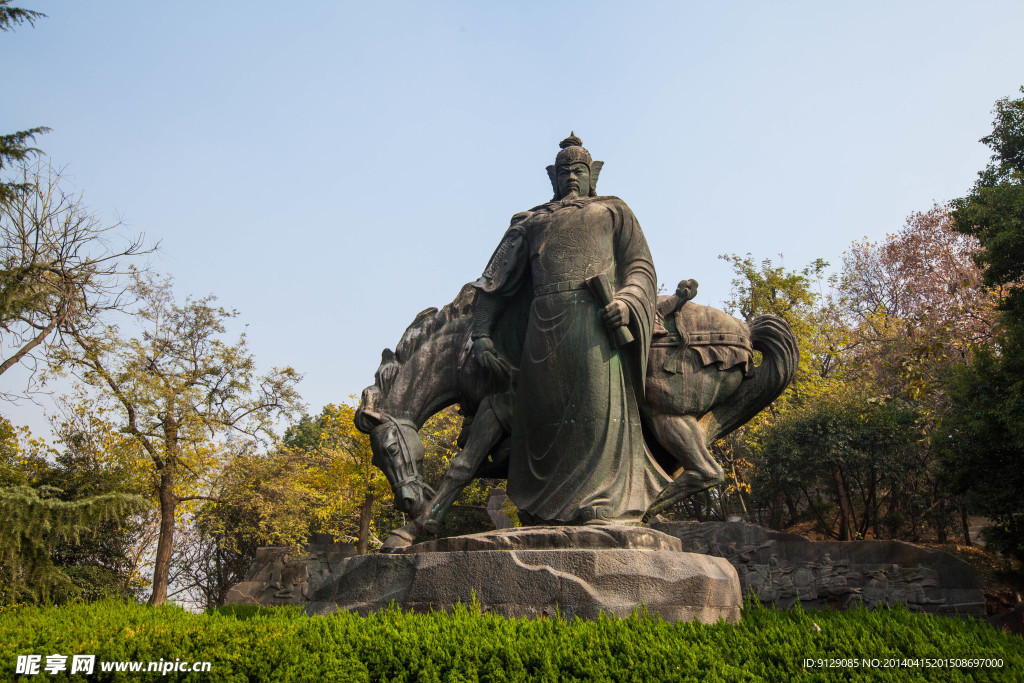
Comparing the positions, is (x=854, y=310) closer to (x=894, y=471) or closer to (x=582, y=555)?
(x=894, y=471)

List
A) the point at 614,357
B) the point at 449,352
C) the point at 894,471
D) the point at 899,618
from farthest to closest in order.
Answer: the point at 894,471 → the point at 449,352 → the point at 614,357 → the point at 899,618

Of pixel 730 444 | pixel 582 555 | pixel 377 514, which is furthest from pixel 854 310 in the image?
pixel 582 555

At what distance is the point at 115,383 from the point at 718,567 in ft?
58.6

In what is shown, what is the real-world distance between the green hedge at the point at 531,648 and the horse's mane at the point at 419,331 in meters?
2.45

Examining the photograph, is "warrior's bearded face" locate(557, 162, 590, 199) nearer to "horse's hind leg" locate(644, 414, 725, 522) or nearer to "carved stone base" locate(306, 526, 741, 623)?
"horse's hind leg" locate(644, 414, 725, 522)

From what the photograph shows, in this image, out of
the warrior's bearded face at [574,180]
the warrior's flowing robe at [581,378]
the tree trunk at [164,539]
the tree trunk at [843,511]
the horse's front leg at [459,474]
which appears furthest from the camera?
the tree trunk at [843,511]

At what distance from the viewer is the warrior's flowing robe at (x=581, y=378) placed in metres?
5.62

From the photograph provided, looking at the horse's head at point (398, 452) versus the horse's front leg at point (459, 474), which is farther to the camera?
the horse's head at point (398, 452)

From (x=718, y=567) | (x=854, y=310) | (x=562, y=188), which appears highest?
(x=854, y=310)

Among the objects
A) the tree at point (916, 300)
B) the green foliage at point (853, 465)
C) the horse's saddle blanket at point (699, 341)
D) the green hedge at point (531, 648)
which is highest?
the tree at point (916, 300)

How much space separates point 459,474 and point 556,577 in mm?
1568

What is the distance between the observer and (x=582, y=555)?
15.7ft

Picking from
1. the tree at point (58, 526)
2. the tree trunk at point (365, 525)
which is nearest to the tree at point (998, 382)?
the tree trunk at point (365, 525)

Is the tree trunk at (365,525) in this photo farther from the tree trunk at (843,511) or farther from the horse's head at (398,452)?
the horse's head at (398,452)
